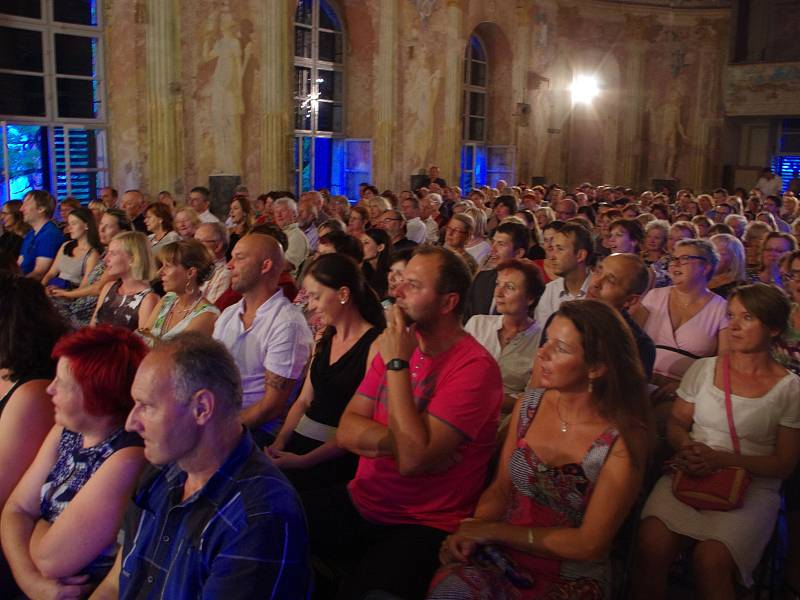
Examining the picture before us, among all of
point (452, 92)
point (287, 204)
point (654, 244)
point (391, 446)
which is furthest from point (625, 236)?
point (452, 92)

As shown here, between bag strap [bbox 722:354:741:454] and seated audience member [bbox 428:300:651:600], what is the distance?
2.72 feet

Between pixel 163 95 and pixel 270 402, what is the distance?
8931mm

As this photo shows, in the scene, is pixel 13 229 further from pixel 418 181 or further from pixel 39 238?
pixel 418 181

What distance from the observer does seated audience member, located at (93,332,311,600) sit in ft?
6.07

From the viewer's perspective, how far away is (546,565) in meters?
2.45

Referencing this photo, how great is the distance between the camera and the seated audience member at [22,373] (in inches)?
103

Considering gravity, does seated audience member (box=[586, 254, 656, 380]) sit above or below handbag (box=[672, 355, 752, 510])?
above

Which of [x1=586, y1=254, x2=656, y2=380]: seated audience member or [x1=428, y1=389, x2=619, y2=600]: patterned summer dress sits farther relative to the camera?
[x1=586, y1=254, x2=656, y2=380]: seated audience member

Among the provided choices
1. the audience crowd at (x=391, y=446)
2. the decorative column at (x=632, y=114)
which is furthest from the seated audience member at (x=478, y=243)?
the decorative column at (x=632, y=114)

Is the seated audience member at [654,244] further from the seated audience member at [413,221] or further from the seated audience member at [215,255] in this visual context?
the seated audience member at [215,255]

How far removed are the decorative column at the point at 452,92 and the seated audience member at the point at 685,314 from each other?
40.3 feet

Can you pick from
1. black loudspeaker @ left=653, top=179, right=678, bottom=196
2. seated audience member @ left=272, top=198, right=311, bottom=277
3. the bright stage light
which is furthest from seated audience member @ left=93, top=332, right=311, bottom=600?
black loudspeaker @ left=653, top=179, right=678, bottom=196

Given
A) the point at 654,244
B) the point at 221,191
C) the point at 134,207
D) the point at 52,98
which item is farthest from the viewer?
the point at 221,191

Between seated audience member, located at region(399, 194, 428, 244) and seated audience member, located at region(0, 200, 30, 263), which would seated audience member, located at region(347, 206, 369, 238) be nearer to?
seated audience member, located at region(399, 194, 428, 244)
